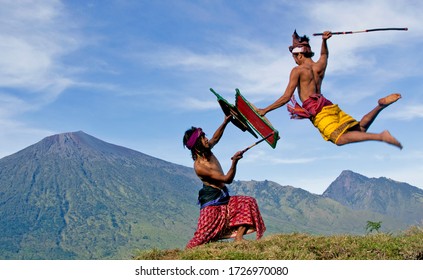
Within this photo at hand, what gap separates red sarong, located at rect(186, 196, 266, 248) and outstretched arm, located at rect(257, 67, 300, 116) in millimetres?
2206

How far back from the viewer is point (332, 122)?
31.5 feet

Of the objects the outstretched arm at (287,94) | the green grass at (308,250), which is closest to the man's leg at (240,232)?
the green grass at (308,250)

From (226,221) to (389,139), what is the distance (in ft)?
12.7

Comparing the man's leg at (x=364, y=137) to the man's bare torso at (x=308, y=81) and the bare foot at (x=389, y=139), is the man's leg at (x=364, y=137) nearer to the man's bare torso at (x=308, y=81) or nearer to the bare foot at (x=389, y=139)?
the bare foot at (x=389, y=139)

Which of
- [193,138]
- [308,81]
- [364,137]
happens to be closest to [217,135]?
[193,138]

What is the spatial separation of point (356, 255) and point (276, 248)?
1310 mm

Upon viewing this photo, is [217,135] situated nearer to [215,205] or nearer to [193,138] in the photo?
[193,138]

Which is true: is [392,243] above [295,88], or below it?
below
